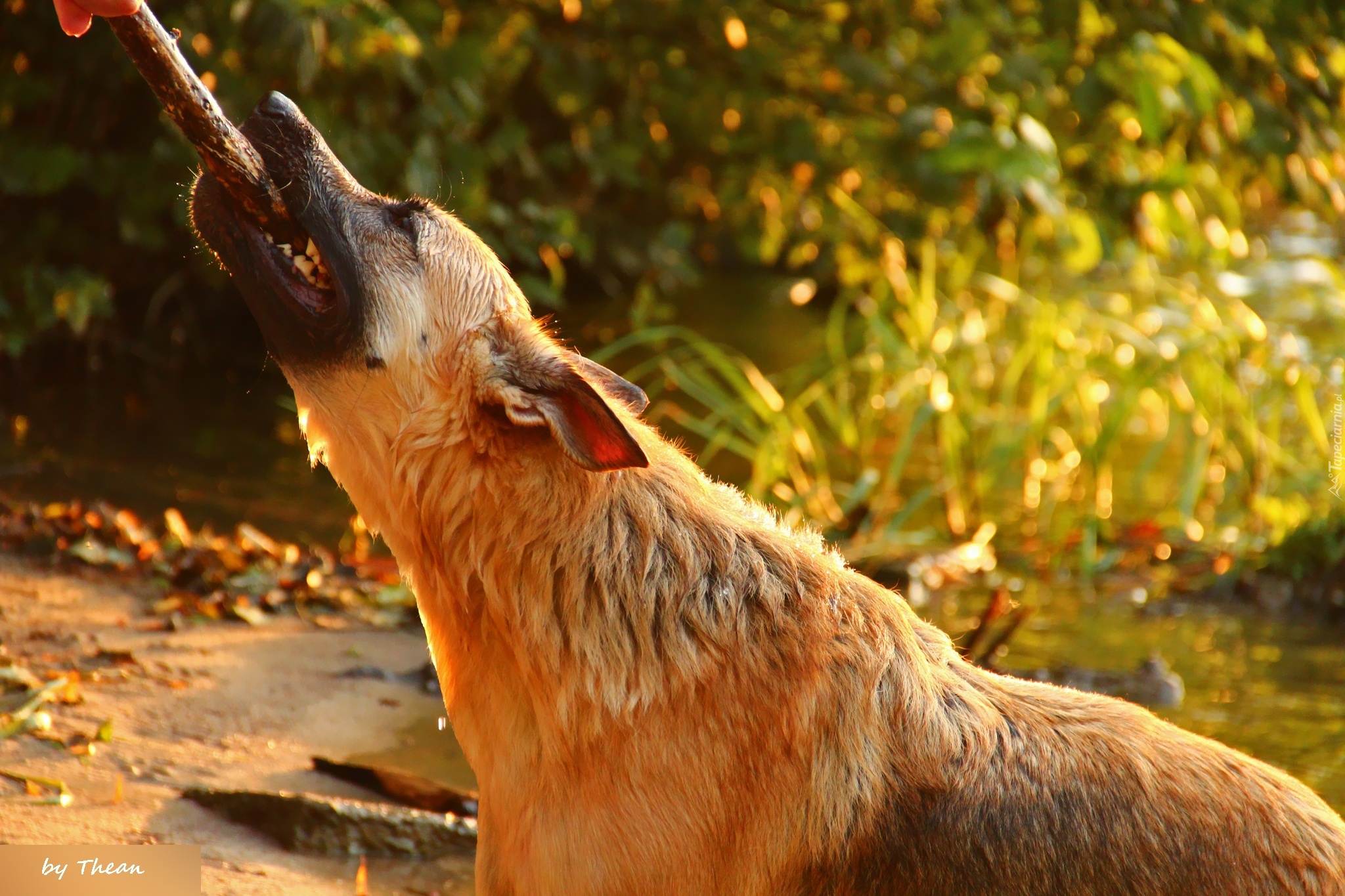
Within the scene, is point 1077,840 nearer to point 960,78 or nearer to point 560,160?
point 960,78

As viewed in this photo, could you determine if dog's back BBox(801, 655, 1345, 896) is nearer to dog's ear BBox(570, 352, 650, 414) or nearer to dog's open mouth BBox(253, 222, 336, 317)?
dog's ear BBox(570, 352, 650, 414)

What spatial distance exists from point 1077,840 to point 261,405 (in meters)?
8.11

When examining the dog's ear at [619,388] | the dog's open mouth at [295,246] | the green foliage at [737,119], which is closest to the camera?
the dog's open mouth at [295,246]

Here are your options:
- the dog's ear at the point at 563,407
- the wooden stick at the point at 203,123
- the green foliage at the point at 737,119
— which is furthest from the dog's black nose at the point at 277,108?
the green foliage at the point at 737,119

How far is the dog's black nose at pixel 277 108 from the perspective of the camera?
11.1ft

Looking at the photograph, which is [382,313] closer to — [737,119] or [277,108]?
[277,108]

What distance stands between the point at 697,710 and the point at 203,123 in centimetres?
175

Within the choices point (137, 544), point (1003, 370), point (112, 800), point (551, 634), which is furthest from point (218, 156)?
point (1003, 370)

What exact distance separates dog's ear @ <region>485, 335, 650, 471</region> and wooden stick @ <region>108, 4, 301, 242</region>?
693mm

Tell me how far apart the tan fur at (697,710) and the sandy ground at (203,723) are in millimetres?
907

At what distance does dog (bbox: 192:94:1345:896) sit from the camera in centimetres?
285

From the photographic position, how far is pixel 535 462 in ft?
9.86

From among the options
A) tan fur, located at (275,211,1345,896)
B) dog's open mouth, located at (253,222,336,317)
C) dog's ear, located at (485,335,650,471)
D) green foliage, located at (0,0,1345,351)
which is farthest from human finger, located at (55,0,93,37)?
green foliage, located at (0,0,1345,351)

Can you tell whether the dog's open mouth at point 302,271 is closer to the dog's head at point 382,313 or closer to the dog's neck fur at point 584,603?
the dog's head at point 382,313
